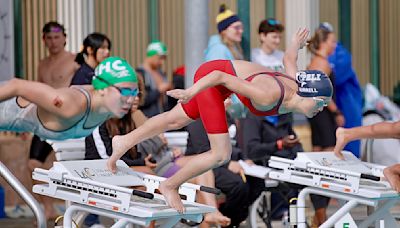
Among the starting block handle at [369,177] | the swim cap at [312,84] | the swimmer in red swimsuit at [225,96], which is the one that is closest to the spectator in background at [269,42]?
the starting block handle at [369,177]

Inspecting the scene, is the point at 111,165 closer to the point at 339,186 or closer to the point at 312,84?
the point at 312,84

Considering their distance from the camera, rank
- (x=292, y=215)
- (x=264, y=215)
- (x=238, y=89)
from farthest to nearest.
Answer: (x=264, y=215)
(x=292, y=215)
(x=238, y=89)

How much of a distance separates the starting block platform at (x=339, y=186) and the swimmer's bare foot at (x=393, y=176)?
42 millimetres

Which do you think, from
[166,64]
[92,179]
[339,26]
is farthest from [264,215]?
[339,26]

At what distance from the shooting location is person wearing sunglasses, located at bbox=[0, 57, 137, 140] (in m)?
8.95

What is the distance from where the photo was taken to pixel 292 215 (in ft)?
31.3

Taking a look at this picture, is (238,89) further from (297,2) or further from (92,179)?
(297,2)

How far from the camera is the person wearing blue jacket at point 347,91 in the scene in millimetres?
12383

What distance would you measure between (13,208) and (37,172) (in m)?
3.90

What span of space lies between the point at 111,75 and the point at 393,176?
7.18 ft

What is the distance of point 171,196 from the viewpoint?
8383mm

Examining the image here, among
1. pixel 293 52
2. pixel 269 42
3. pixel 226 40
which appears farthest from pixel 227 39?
pixel 293 52

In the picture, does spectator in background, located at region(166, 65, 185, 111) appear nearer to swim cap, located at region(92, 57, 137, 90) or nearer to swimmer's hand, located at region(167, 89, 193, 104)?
swim cap, located at region(92, 57, 137, 90)

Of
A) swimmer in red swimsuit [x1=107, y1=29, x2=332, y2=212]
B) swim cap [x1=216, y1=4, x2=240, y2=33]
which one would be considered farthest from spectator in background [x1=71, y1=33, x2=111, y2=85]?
swimmer in red swimsuit [x1=107, y1=29, x2=332, y2=212]
